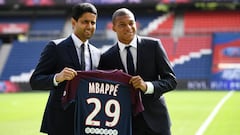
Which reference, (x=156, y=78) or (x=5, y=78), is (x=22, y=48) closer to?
(x=5, y=78)

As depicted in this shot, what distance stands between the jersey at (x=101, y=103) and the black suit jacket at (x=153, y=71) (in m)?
0.17

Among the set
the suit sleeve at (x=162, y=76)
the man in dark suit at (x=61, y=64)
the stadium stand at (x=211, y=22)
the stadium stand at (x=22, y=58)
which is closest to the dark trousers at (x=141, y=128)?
the suit sleeve at (x=162, y=76)

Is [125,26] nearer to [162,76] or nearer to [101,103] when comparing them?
[162,76]

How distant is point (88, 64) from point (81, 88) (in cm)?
26

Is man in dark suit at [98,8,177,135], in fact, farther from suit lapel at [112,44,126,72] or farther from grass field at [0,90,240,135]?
grass field at [0,90,240,135]

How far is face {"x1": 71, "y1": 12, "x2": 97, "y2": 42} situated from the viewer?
14.6 feet

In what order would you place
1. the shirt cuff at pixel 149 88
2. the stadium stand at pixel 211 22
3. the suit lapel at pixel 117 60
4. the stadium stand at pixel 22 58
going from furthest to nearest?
the stadium stand at pixel 211 22 → the stadium stand at pixel 22 58 → the suit lapel at pixel 117 60 → the shirt cuff at pixel 149 88

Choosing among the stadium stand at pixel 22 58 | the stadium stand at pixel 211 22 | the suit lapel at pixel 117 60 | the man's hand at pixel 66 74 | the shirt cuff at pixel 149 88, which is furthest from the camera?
the stadium stand at pixel 211 22

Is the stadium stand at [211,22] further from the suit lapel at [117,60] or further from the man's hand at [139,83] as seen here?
the man's hand at [139,83]

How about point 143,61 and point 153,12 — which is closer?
point 143,61

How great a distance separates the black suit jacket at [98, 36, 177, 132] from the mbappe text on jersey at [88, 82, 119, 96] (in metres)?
0.23

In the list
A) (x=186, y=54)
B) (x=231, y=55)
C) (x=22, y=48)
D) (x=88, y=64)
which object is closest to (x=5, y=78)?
(x=22, y=48)

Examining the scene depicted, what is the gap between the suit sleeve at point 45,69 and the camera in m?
4.38

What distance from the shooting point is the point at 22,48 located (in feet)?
109
